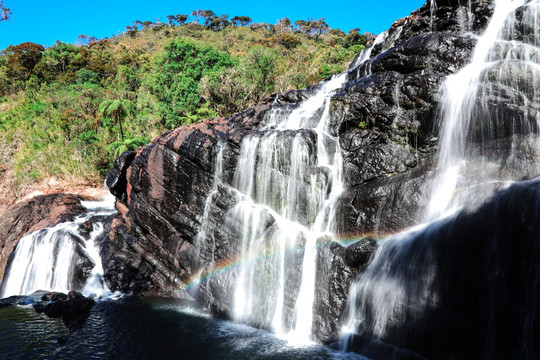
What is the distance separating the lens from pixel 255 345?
9406mm

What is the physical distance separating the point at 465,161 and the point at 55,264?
16.9 metres

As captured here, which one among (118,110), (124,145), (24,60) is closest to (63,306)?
(124,145)

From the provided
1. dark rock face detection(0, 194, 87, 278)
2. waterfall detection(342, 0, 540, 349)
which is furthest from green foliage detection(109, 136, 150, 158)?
waterfall detection(342, 0, 540, 349)

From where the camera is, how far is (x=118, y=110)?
85.4ft

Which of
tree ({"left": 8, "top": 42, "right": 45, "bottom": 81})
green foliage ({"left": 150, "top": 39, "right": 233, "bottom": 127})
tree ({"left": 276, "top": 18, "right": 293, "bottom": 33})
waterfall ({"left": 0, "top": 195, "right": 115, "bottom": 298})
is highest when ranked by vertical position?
tree ({"left": 276, "top": 18, "right": 293, "bottom": 33})

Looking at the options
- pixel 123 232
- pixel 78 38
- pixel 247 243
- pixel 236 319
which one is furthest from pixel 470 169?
pixel 78 38

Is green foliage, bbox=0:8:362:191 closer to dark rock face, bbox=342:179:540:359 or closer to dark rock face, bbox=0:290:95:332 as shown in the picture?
dark rock face, bbox=0:290:95:332

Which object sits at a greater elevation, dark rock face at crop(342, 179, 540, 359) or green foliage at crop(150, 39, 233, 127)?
green foliage at crop(150, 39, 233, 127)

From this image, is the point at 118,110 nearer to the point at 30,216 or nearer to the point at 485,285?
the point at 30,216

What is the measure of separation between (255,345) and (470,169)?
8.05m

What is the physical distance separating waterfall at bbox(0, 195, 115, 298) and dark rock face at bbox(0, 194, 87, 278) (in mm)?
1647

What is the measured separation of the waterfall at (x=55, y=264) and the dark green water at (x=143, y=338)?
7.69 feet

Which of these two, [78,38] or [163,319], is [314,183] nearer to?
[163,319]

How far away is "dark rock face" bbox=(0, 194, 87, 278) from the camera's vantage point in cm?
1766
